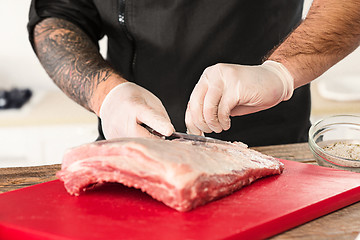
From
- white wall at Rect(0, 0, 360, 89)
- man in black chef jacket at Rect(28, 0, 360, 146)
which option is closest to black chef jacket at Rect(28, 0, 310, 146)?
man in black chef jacket at Rect(28, 0, 360, 146)

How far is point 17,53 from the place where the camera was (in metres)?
3.40

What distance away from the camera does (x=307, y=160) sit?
4.95ft

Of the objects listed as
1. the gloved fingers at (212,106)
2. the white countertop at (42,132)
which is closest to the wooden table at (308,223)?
the gloved fingers at (212,106)

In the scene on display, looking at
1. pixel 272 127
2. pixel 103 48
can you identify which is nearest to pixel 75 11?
pixel 272 127

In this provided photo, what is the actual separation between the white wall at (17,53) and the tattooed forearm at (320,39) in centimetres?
202

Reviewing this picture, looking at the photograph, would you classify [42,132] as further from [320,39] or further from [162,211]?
[162,211]

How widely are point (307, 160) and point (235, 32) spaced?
604 mm

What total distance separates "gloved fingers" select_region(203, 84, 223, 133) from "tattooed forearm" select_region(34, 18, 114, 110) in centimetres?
42

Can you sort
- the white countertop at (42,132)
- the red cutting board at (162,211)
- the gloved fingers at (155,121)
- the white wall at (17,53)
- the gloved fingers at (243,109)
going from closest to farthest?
the red cutting board at (162,211)
the gloved fingers at (155,121)
the gloved fingers at (243,109)
the white countertop at (42,132)
the white wall at (17,53)

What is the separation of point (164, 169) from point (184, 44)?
3.11 feet

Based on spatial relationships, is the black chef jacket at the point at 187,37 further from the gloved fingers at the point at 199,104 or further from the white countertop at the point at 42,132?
the white countertop at the point at 42,132

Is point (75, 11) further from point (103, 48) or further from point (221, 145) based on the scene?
point (103, 48)

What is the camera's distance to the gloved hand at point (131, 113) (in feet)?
4.13

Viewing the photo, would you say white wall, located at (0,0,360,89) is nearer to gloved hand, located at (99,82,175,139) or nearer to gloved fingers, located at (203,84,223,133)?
gloved hand, located at (99,82,175,139)
